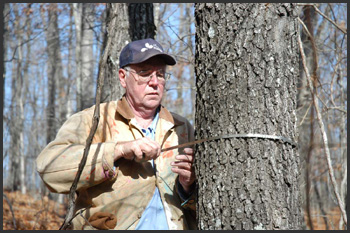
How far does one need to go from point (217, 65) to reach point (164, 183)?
3.34ft

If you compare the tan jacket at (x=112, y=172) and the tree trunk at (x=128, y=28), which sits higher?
the tree trunk at (x=128, y=28)

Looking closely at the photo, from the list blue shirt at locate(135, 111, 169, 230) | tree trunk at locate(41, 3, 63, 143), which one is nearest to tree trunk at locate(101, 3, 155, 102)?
blue shirt at locate(135, 111, 169, 230)

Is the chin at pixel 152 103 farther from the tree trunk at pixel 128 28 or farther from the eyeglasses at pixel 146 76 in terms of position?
the tree trunk at pixel 128 28

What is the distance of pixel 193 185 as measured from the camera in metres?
2.99

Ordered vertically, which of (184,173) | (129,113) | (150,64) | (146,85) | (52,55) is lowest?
(184,173)

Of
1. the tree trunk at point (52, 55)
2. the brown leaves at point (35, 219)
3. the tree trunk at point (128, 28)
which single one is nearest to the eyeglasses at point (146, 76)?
the tree trunk at point (128, 28)

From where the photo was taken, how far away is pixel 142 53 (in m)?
3.20

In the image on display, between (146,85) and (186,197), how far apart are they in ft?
2.90

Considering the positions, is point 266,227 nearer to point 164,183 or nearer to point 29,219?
point 164,183

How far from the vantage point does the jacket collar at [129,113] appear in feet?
10.6

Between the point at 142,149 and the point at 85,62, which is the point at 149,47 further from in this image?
the point at 85,62

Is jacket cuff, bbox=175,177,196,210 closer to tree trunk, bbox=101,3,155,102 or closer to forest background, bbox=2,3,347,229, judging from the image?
forest background, bbox=2,3,347,229

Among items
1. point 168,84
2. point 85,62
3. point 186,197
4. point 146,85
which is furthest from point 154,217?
point 168,84

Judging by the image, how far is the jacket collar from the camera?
3.24 m
